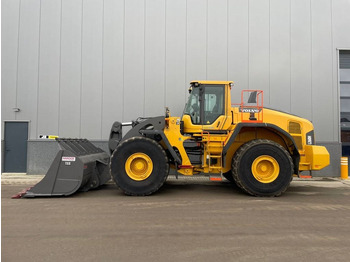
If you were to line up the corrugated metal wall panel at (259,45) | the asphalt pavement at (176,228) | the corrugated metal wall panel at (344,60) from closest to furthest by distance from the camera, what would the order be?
the asphalt pavement at (176,228) < the corrugated metal wall panel at (259,45) < the corrugated metal wall panel at (344,60)

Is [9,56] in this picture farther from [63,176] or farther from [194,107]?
[194,107]

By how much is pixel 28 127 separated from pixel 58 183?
5604 millimetres

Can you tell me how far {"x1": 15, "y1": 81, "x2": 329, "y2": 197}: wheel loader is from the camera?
6.39m

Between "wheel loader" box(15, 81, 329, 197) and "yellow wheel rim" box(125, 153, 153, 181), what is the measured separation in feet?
0.08

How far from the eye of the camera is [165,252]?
330 centimetres

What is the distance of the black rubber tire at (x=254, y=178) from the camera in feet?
21.0

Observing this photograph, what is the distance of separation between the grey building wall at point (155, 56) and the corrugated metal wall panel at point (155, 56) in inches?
1.6

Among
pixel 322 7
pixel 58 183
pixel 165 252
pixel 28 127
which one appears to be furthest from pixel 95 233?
pixel 322 7

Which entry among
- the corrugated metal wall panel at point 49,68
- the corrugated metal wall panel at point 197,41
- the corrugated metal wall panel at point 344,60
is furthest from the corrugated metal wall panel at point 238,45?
the corrugated metal wall panel at point 49,68

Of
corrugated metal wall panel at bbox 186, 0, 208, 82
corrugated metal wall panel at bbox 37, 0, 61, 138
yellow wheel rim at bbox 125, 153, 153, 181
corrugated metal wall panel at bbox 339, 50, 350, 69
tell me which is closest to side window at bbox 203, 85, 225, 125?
yellow wheel rim at bbox 125, 153, 153, 181

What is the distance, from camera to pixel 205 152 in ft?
22.7

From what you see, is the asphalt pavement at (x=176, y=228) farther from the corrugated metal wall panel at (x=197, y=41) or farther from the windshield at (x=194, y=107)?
the corrugated metal wall panel at (x=197, y=41)

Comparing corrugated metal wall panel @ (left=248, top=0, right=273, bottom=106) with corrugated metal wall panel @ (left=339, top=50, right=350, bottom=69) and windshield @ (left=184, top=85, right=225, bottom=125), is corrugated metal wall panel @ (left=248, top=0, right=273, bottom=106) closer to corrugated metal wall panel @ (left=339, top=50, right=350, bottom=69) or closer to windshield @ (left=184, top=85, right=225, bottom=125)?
corrugated metal wall panel @ (left=339, top=50, right=350, bottom=69)

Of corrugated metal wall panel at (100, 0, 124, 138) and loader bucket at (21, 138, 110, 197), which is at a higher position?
corrugated metal wall panel at (100, 0, 124, 138)
